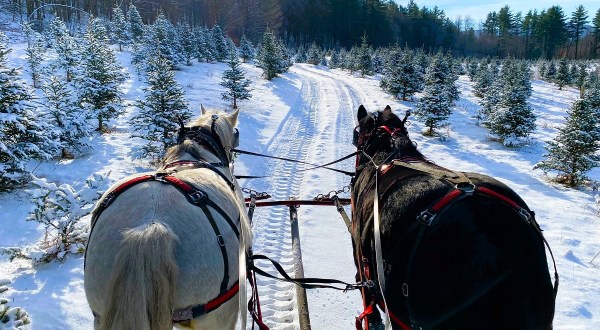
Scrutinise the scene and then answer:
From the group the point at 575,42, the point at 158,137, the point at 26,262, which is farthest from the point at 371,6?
the point at 26,262

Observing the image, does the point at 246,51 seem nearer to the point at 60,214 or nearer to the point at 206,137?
the point at 60,214

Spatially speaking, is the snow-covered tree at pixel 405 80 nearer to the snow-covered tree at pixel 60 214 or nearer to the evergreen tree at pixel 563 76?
the snow-covered tree at pixel 60 214

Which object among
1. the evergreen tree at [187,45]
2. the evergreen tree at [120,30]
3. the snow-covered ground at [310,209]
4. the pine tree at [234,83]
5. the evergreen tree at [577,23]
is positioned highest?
the evergreen tree at [577,23]

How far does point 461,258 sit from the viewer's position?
169cm

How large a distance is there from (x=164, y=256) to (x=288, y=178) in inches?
245

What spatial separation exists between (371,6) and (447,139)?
69.7 metres

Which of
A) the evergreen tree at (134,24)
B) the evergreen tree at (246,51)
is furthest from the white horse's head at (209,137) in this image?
the evergreen tree at (246,51)

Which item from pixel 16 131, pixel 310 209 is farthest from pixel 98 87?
pixel 310 209

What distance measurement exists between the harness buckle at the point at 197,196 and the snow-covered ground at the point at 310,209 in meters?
1.97

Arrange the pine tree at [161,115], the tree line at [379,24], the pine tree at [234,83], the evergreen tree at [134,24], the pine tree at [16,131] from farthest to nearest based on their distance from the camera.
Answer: the tree line at [379,24] → the evergreen tree at [134,24] → the pine tree at [234,83] → the pine tree at [161,115] → the pine tree at [16,131]

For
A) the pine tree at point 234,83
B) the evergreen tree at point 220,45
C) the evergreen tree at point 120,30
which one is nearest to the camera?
the pine tree at point 234,83

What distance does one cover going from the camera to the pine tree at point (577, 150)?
9078 mm

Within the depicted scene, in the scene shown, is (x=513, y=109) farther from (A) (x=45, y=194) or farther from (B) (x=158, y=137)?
(A) (x=45, y=194)

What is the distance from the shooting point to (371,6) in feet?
245
